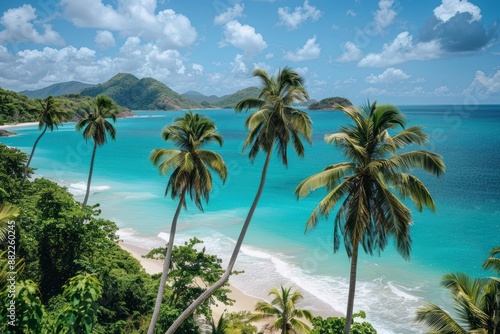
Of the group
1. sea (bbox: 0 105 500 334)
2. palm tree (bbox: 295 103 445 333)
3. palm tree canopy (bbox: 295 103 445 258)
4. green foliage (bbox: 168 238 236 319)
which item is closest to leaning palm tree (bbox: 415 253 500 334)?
palm tree (bbox: 295 103 445 333)

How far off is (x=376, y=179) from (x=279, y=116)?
17.0ft

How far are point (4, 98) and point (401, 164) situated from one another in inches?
5424

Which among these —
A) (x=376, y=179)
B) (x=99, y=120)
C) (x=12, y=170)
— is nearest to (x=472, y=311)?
(x=376, y=179)

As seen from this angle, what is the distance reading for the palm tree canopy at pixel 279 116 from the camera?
1447cm

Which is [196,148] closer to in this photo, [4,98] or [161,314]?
[161,314]

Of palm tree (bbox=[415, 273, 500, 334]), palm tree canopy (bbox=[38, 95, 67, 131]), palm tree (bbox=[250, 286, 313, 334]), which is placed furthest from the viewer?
palm tree canopy (bbox=[38, 95, 67, 131])

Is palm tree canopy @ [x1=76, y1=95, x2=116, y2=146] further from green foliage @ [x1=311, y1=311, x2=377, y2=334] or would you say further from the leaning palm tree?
the leaning palm tree

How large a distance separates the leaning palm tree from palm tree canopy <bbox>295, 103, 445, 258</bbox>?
7.22 feet

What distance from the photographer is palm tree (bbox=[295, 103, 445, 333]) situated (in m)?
10.3

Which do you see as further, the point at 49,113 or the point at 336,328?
the point at 49,113

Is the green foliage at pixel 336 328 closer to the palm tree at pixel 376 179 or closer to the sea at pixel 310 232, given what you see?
the palm tree at pixel 376 179

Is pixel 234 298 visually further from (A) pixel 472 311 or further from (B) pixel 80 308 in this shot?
(B) pixel 80 308

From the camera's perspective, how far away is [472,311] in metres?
10.4

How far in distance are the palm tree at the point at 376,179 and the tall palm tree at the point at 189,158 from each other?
5953 mm
